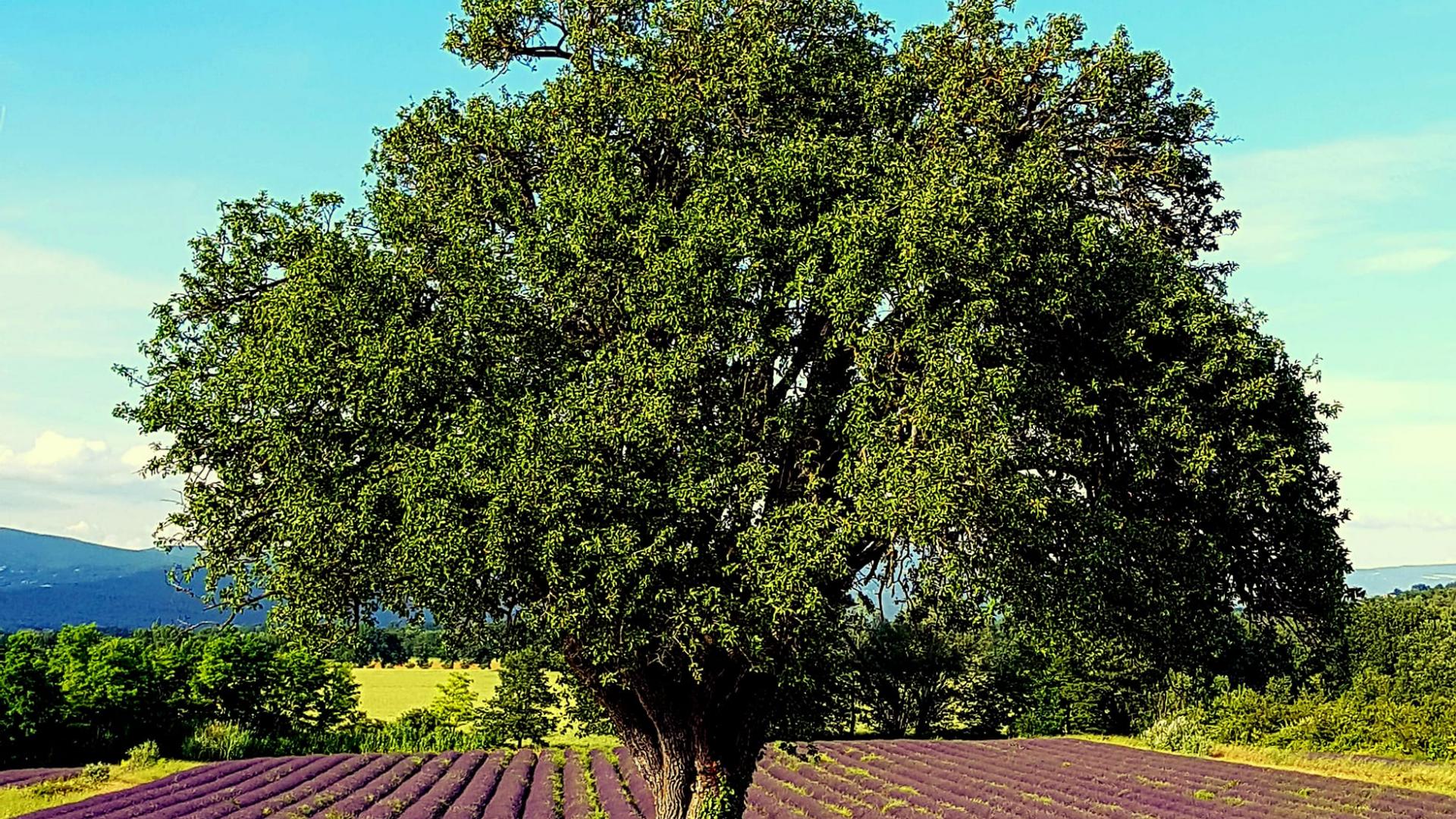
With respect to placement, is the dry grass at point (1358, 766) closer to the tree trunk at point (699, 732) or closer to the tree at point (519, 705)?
the tree trunk at point (699, 732)

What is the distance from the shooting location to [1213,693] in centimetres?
4928

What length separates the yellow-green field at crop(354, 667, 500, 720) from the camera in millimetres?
52625

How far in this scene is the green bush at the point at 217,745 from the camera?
3766 cm

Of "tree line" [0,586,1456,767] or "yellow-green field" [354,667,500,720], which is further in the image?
"yellow-green field" [354,667,500,720]

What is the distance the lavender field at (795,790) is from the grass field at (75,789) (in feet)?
4.43

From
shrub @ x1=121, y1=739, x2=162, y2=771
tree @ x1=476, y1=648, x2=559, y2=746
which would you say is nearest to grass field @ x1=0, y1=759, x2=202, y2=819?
shrub @ x1=121, y1=739, x2=162, y2=771

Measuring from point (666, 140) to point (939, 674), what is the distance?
144 ft

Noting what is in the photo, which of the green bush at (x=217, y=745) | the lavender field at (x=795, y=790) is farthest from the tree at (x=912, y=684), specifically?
the green bush at (x=217, y=745)

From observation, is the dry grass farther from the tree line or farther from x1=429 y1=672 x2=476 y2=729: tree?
x1=429 y1=672 x2=476 y2=729: tree

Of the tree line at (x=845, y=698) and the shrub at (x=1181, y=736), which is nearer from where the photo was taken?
the tree line at (x=845, y=698)

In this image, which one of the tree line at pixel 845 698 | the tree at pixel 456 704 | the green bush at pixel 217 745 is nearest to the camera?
the tree line at pixel 845 698

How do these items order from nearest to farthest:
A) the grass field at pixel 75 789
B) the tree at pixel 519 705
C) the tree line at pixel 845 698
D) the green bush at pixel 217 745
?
the grass field at pixel 75 789, the tree line at pixel 845 698, the green bush at pixel 217 745, the tree at pixel 519 705

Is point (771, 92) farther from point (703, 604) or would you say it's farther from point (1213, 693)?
point (1213, 693)

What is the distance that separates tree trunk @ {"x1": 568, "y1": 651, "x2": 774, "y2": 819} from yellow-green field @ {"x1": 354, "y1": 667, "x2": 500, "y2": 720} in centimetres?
3238
